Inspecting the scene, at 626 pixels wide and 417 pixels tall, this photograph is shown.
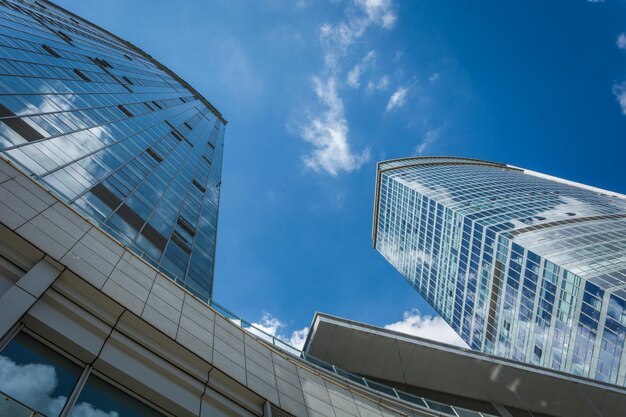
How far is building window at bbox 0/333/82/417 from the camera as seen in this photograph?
23.0 feet

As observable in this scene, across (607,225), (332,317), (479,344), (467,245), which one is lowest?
(332,317)

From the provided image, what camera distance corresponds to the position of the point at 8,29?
27.8 meters

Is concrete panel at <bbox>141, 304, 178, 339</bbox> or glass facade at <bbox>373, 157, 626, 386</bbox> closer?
concrete panel at <bbox>141, 304, 178, 339</bbox>

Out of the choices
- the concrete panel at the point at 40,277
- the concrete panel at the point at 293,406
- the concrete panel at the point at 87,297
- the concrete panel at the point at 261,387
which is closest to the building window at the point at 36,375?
the concrete panel at the point at 40,277

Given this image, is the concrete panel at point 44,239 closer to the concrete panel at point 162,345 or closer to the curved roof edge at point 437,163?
the concrete panel at point 162,345

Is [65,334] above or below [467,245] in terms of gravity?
below

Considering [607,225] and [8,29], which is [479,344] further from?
[8,29]

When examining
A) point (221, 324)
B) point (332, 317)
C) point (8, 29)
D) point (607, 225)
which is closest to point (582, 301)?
point (607, 225)

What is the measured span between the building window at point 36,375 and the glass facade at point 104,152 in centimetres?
733

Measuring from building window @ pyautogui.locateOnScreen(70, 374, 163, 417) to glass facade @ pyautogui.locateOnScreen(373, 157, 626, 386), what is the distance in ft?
179

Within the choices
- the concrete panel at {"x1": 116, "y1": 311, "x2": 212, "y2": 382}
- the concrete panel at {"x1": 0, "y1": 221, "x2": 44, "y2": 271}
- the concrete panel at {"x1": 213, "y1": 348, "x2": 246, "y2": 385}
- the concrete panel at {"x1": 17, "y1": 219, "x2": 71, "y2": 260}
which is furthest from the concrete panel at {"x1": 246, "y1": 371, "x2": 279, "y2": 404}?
the concrete panel at {"x1": 0, "y1": 221, "x2": 44, "y2": 271}

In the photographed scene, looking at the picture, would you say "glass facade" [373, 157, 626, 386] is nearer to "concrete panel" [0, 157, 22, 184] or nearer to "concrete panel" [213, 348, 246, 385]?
"concrete panel" [213, 348, 246, 385]

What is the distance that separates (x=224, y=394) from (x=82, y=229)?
216 inches

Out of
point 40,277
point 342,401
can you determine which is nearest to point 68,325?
point 40,277
